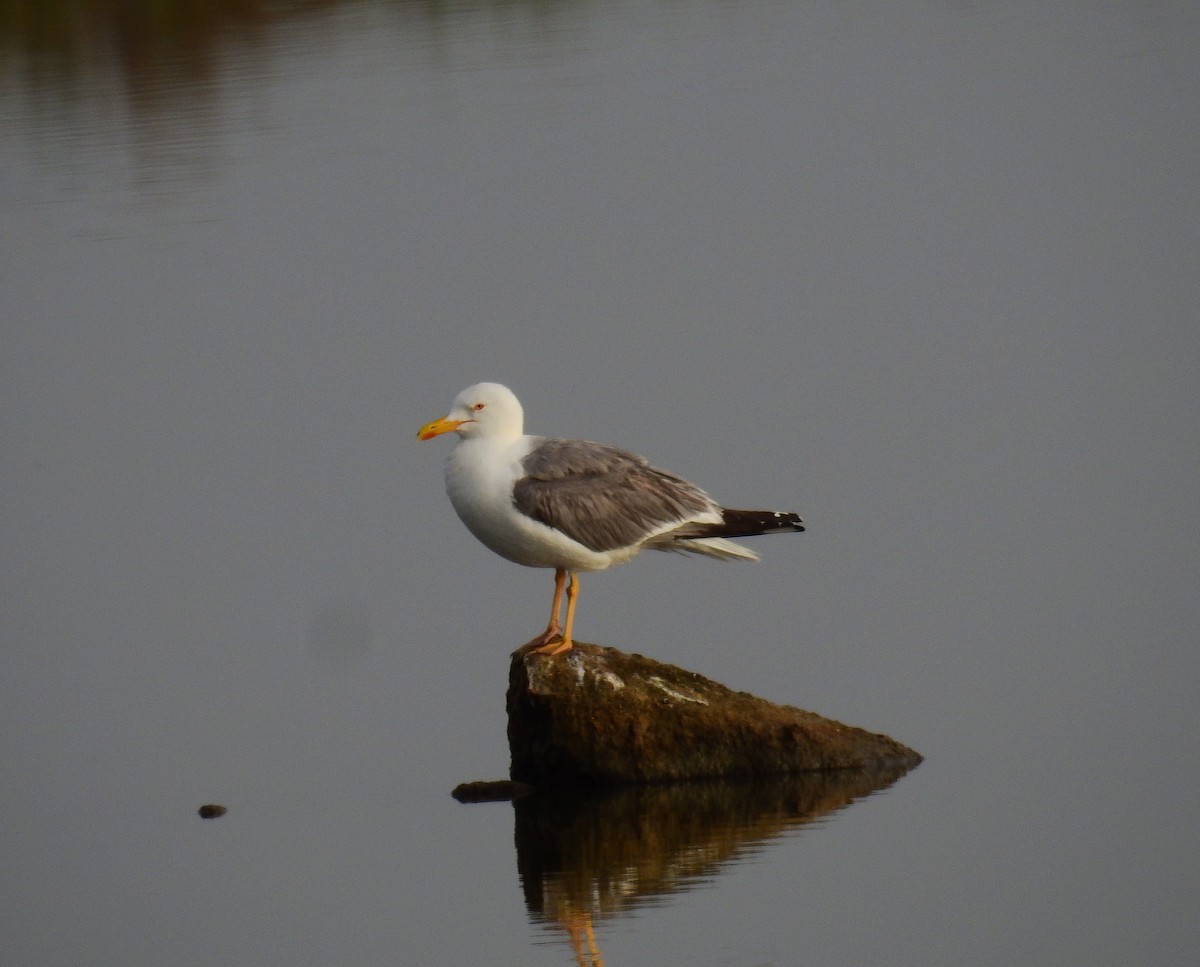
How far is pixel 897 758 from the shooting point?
11.4 m

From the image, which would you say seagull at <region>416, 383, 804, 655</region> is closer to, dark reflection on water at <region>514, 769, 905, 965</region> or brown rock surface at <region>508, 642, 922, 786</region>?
brown rock surface at <region>508, 642, 922, 786</region>

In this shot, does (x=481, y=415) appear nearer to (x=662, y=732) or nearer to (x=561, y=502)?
(x=561, y=502)

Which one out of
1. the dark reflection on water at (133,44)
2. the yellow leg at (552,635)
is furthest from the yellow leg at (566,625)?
the dark reflection on water at (133,44)

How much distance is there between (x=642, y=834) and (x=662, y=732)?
67 cm

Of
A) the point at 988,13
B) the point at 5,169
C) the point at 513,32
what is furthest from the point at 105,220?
the point at 988,13

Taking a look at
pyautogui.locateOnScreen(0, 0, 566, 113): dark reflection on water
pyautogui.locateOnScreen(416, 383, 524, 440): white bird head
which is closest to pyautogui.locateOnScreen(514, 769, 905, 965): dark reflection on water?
pyautogui.locateOnScreen(416, 383, 524, 440): white bird head

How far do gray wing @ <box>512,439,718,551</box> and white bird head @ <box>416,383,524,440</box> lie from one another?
225 millimetres

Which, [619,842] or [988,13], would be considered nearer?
[619,842]

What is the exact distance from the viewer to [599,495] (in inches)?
456

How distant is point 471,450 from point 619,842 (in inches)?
83.6

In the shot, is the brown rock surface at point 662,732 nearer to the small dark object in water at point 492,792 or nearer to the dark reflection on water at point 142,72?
the small dark object in water at point 492,792

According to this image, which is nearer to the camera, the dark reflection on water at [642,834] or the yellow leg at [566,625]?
the dark reflection on water at [642,834]

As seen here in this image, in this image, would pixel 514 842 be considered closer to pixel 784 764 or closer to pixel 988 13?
pixel 784 764

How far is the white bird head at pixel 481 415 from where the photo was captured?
11594mm
